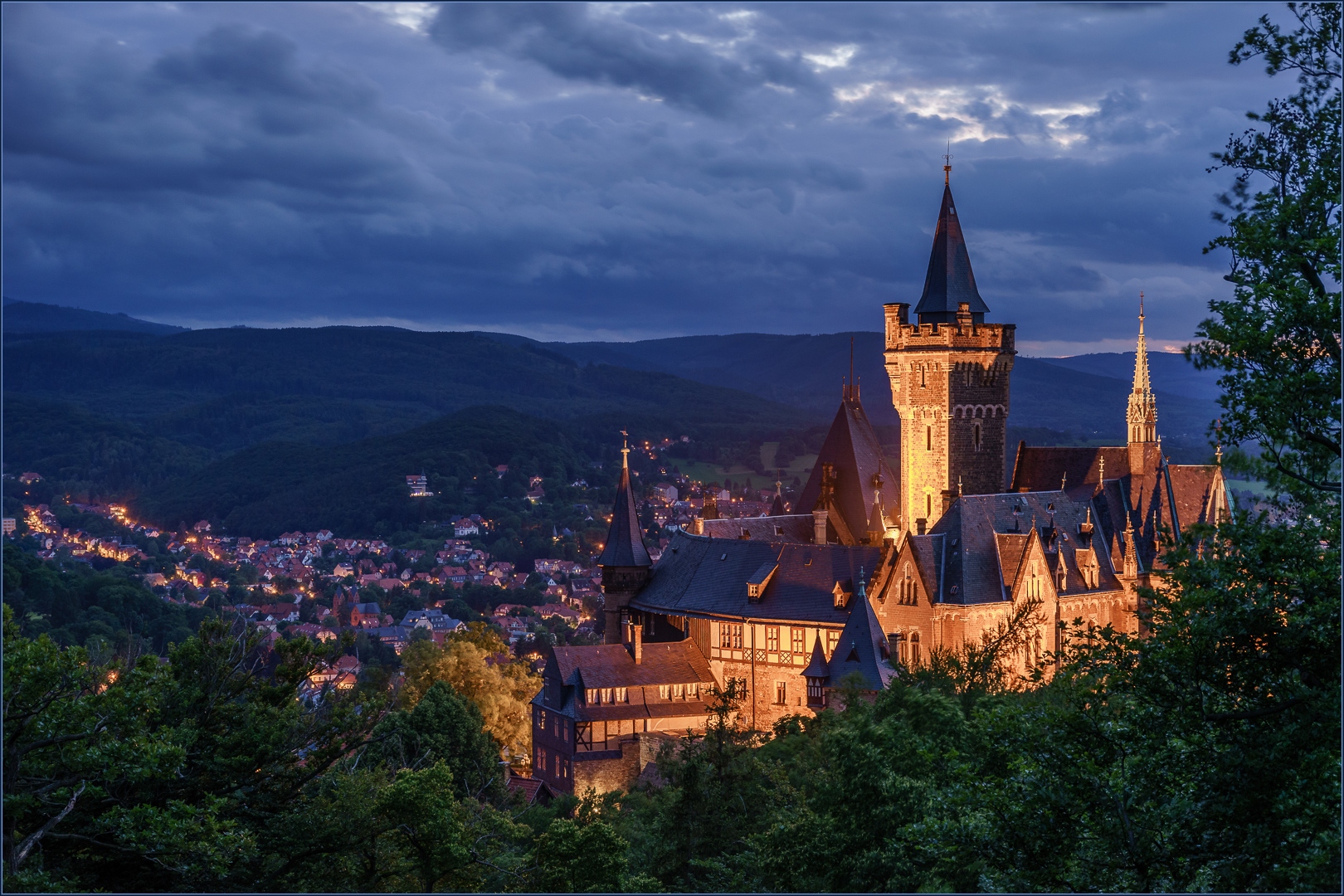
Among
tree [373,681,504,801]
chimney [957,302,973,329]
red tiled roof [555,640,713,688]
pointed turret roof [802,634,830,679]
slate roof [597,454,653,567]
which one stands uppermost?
chimney [957,302,973,329]

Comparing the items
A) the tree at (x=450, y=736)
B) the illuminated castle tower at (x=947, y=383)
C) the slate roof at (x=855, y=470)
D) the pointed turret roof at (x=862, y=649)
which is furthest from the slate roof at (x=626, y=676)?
the slate roof at (x=855, y=470)

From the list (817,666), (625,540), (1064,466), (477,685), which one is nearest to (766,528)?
(625,540)

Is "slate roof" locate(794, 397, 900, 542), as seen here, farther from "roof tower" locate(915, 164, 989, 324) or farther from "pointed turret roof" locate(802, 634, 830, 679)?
"pointed turret roof" locate(802, 634, 830, 679)

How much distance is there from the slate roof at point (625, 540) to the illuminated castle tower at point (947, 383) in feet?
42.9

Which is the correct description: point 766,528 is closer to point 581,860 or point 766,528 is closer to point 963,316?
point 963,316

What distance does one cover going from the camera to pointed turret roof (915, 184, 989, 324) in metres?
71.2

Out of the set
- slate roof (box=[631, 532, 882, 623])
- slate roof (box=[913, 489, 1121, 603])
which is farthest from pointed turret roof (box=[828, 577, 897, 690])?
slate roof (box=[631, 532, 882, 623])

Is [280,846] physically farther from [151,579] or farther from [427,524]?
[427,524]

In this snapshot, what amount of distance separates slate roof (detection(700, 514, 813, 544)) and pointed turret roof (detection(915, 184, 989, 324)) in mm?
13230

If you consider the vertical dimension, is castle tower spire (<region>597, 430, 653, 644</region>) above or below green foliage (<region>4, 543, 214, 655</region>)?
above

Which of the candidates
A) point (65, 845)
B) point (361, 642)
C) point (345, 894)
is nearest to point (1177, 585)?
point (345, 894)

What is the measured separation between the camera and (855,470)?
77.2 meters

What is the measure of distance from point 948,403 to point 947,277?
6261mm

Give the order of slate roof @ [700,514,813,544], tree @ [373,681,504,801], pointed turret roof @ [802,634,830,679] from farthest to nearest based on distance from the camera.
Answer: slate roof @ [700,514,813,544] → pointed turret roof @ [802,634,830,679] → tree @ [373,681,504,801]
